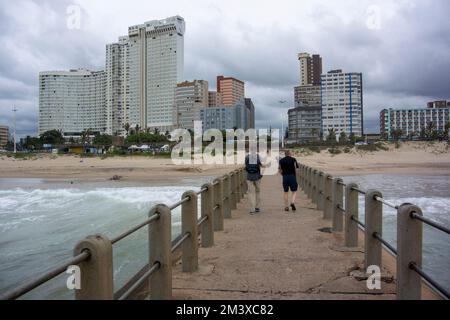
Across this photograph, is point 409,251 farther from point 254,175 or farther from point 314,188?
point 314,188

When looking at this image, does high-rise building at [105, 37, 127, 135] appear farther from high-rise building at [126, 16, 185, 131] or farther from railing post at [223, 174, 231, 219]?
railing post at [223, 174, 231, 219]

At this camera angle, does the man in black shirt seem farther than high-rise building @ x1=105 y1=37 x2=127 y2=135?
No

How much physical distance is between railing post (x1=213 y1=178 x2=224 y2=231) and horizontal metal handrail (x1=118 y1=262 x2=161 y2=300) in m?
3.81

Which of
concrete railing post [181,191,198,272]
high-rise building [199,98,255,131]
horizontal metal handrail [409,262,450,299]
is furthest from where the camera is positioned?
high-rise building [199,98,255,131]

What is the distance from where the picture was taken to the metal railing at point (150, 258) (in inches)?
106

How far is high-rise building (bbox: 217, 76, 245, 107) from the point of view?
522 ft

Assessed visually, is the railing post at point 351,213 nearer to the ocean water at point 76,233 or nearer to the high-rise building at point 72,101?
the ocean water at point 76,233

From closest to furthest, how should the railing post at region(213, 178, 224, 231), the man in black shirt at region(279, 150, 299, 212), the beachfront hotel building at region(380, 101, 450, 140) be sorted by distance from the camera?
1. the railing post at region(213, 178, 224, 231)
2. the man in black shirt at region(279, 150, 299, 212)
3. the beachfront hotel building at region(380, 101, 450, 140)

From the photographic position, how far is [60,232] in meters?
11.8

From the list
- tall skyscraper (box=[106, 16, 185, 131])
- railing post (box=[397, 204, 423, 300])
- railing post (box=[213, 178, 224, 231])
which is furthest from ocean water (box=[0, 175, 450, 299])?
tall skyscraper (box=[106, 16, 185, 131])

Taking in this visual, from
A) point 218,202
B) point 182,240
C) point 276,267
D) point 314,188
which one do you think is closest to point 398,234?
point 276,267

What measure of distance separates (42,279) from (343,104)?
456 ft
